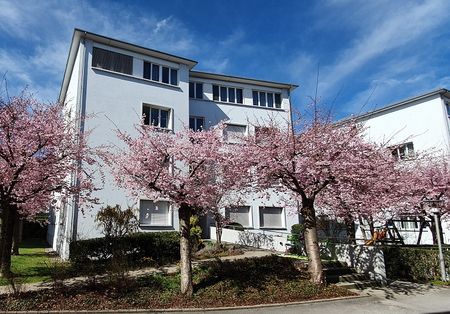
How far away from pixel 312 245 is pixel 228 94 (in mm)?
17328

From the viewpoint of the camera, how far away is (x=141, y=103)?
67.9ft

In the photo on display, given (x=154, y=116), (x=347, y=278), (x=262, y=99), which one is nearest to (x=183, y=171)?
(x=347, y=278)

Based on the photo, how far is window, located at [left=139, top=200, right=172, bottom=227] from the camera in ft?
63.0

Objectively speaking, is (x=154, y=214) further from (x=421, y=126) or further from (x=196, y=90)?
(x=421, y=126)

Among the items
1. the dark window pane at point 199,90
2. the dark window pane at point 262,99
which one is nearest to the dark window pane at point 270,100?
the dark window pane at point 262,99

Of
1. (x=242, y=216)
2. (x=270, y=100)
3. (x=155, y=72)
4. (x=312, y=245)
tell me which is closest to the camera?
(x=312, y=245)

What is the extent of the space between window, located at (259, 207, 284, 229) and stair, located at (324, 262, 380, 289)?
12.0m

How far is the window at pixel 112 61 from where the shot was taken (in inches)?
790

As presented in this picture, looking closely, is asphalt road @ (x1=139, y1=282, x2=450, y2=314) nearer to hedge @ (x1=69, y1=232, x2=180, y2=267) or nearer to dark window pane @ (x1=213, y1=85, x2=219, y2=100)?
hedge @ (x1=69, y1=232, x2=180, y2=267)

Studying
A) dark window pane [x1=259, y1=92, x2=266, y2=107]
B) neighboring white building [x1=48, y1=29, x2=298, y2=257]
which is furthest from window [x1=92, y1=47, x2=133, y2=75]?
dark window pane [x1=259, y1=92, x2=266, y2=107]

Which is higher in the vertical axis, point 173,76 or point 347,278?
point 173,76

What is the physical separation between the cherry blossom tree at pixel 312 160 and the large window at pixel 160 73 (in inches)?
499

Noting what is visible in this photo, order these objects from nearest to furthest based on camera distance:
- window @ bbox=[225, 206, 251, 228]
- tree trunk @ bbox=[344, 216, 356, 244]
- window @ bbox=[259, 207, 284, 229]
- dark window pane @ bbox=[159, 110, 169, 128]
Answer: tree trunk @ bbox=[344, 216, 356, 244] → dark window pane @ bbox=[159, 110, 169, 128] → window @ bbox=[225, 206, 251, 228] → window @ bbox=[259, 207, 284, 229]

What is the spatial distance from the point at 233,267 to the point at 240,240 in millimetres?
9183
